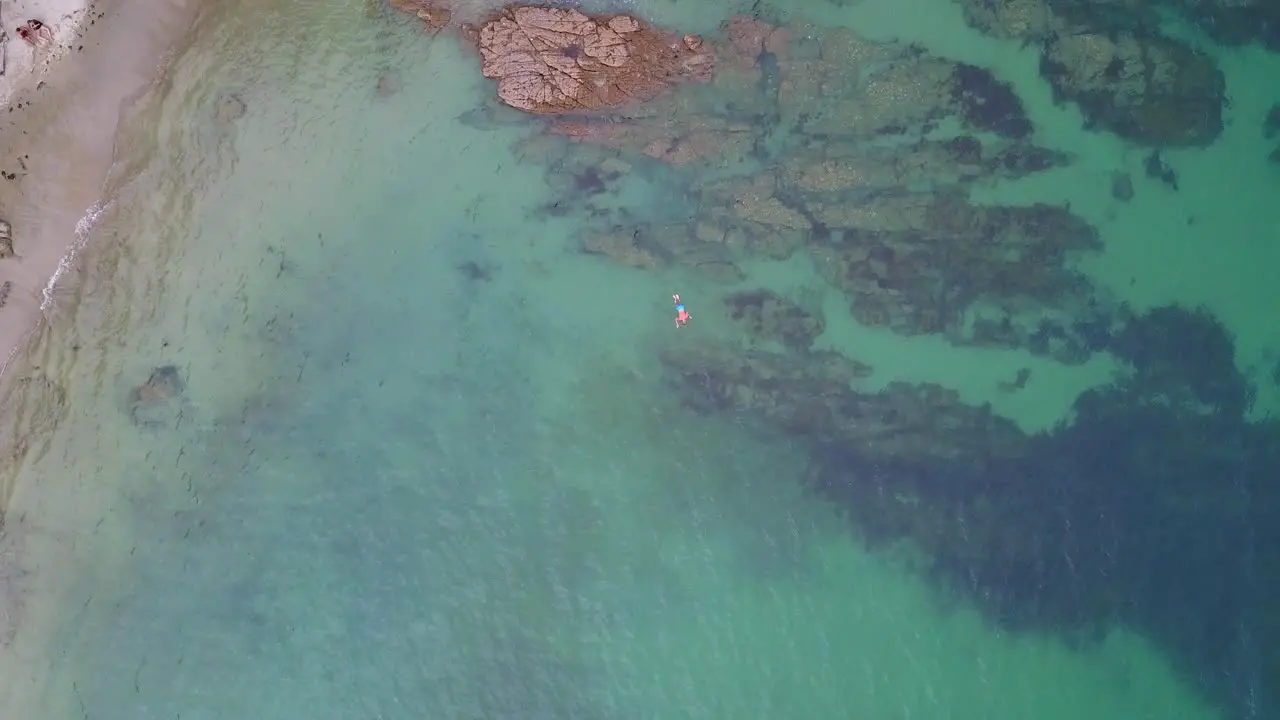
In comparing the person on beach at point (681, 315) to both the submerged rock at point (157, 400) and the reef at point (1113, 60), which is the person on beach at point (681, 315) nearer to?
the reef at point (1113, 60)

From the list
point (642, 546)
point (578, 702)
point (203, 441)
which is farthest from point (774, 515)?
point (203, 441)

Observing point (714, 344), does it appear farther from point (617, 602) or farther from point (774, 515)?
point (617, 602)

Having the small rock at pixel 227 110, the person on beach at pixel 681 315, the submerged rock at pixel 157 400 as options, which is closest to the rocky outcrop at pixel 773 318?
the person on beach at pixel 681 315

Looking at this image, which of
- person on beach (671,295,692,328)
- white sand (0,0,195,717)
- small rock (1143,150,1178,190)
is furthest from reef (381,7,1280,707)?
white sand (0,0,195,717)

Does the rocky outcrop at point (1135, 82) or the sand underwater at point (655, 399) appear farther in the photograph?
the rocky outcrop at point (1135, 82)

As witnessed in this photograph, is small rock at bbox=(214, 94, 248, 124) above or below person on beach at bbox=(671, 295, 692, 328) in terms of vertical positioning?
above

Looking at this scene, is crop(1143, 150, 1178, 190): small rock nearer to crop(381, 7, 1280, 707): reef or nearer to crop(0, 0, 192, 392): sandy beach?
crop(381, 7, 1280, 707): reef
